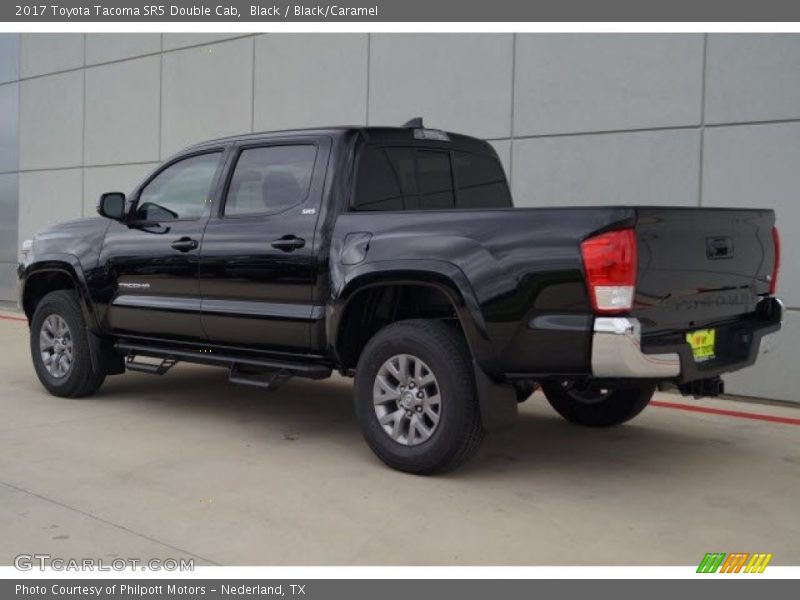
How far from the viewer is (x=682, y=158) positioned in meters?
7.87

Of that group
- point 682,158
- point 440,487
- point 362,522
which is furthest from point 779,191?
point 362,522

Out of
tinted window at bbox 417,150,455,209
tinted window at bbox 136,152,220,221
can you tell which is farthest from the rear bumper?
tinted window at bbox 136,152,220,221

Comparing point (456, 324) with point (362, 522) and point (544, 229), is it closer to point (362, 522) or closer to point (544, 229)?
point (544, 229)

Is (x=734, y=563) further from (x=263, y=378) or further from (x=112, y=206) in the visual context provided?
(x=112, y=206)

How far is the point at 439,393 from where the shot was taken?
486 cm

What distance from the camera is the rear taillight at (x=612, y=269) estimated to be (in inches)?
169

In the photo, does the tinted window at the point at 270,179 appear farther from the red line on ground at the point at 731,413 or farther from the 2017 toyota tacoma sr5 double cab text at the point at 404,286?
the red line on ground at the point at 731,413

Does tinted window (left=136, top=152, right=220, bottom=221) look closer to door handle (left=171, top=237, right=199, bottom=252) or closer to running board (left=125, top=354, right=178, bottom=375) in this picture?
door handle (left=171, top=237, right=199, bottom=252)

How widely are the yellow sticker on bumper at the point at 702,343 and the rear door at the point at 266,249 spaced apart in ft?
7.08

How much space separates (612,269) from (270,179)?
2.58 meters

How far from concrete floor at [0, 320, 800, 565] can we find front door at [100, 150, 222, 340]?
0.73 metres

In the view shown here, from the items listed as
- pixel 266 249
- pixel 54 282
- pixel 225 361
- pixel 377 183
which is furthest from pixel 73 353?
pixel 377 183

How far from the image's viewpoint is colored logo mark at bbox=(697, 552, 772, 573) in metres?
3.84

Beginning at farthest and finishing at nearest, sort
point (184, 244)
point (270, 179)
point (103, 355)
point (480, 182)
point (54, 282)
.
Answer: point (54, 282), point (103, 355), point (480, 182), point (184, 244), point (270, 179)
